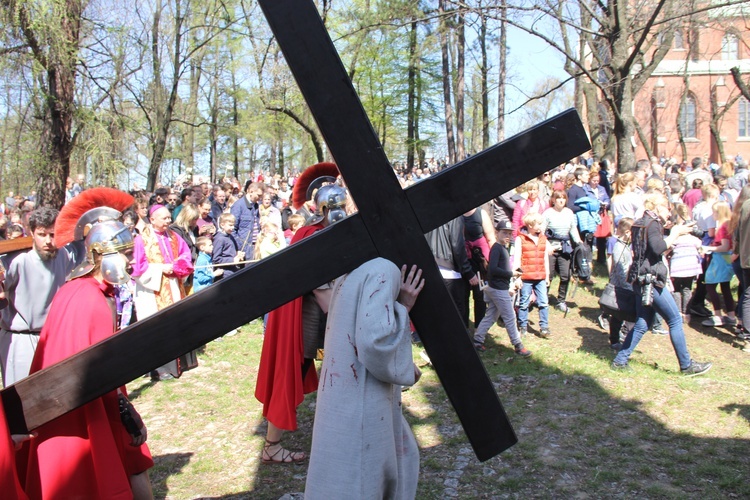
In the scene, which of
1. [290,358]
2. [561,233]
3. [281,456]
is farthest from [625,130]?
[281,456]

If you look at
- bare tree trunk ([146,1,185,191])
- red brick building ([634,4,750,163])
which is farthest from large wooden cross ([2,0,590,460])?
Result: red brick building ([634,4,750,163])

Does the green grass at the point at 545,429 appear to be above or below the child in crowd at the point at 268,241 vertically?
below

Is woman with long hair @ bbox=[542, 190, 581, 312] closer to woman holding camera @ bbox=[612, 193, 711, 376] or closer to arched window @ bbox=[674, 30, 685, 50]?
woman holding camera @ bbox=[612, 193, 711, 376]

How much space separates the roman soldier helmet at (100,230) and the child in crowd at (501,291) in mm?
4671

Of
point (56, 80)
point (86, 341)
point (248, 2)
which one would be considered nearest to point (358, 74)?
point (248, 2)

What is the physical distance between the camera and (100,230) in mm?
3090

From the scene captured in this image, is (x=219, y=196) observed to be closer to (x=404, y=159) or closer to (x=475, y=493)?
(x=475, y=493)

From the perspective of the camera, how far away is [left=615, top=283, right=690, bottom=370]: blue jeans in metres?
6.45

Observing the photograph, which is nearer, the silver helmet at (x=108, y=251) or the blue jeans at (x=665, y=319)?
the silver helmet at (x=108, y=251)

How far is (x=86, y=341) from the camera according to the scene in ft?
9.38

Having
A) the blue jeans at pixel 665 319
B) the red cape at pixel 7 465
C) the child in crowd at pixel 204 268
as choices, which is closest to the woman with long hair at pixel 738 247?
the blue jeans at pixel 665 319

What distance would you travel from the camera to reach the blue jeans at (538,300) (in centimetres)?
804

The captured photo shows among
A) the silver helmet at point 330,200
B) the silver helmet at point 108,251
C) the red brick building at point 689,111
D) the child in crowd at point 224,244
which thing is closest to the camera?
the silver helmet at point 108,251

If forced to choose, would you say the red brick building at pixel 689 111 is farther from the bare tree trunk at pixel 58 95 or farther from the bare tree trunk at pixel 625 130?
the bare tree trunk at pixel 58 95
